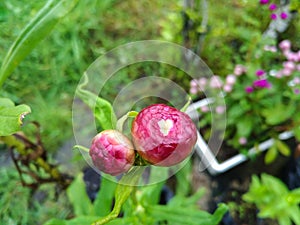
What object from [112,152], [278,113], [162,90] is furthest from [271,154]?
[112,152]

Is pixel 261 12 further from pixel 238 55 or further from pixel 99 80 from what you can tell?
pixel 99 80

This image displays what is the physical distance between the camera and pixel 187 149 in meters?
0.44

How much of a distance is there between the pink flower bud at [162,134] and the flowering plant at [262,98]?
846 mm

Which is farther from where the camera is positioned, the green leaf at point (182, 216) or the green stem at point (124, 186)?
the green leaf at point (182, 216)

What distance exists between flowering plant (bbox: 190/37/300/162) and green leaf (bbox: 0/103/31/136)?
832 millimetres

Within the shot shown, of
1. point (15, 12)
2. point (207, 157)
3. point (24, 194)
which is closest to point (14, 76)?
point (15, 12)

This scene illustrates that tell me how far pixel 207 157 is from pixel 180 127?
895 mm

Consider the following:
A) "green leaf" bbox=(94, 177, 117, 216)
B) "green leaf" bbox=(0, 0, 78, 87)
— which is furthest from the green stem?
"green leaf" bbox=(94, 177, 117, 216)

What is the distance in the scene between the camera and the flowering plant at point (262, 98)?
4.21 ft

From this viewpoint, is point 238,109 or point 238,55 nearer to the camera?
point 238,109

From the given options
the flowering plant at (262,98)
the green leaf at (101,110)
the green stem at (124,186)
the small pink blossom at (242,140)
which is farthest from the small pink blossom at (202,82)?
the green stem at (124,186)

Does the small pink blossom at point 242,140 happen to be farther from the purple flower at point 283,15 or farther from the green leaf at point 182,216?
the green leaf at point 182,216

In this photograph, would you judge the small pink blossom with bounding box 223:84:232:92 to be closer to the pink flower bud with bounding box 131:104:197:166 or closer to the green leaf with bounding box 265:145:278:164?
the green leaf with bounding box 265:145:278:164

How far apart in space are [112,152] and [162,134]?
0.21 feet
